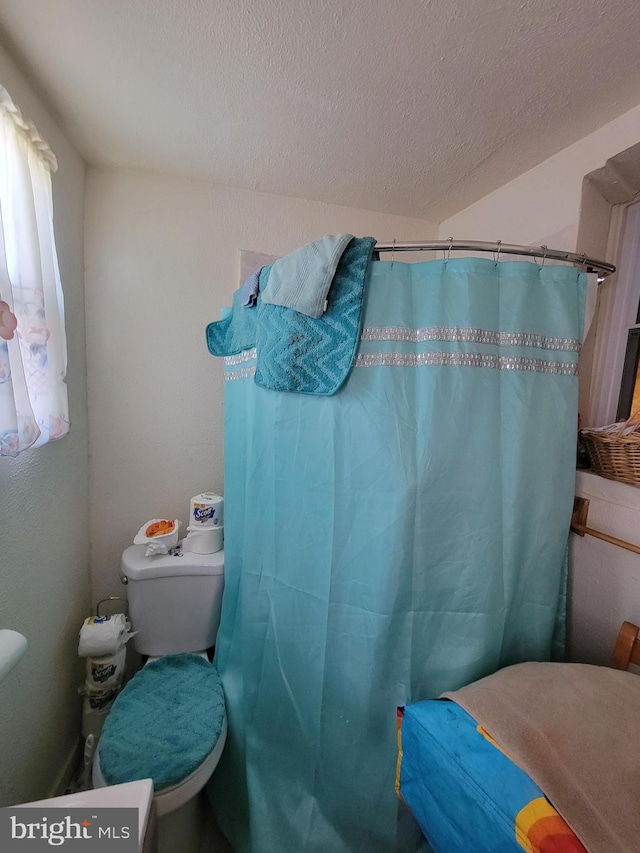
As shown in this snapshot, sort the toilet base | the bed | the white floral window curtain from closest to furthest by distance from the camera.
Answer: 1. the bed
2. the white floral window curtain
3. the toilet base

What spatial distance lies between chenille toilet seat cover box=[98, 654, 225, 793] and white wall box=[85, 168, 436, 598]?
1.54 ft

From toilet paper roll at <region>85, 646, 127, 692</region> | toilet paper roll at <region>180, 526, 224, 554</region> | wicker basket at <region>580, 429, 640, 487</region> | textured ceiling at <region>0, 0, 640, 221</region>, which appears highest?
Result: textured ceiling at <region>0, 0, 640, 221</region>

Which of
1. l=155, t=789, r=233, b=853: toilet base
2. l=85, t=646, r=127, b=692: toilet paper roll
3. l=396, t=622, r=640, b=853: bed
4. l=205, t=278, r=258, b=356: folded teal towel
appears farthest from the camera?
l=85, t=646, r=127, b=692: toilet paper roll

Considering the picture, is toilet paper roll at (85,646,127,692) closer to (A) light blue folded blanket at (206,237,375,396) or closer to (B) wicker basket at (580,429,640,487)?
(A) light blue folded blanket at (206,237,375,396)

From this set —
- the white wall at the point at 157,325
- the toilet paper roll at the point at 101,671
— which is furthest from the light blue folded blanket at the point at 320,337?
the toilet paper roll at the point at 101,671

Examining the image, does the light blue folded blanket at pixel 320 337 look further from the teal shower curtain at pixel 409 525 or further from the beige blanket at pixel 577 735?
the beige blanket at pixel 577 735

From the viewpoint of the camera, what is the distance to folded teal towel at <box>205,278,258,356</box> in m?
1.04

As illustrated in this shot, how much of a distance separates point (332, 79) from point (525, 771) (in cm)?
154

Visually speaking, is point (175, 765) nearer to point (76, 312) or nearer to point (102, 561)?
point (102, 561)

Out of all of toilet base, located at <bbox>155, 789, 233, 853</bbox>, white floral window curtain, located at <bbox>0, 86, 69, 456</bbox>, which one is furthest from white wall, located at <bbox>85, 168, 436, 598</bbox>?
toilet base, located at <bbox>155, 789, 233, 853</bbox>

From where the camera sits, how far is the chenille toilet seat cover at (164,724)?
0.84 meters

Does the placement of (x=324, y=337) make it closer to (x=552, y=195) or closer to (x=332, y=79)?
(x=332, y=79)

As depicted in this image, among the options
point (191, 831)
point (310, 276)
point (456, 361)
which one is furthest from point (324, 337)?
point (191, 831)

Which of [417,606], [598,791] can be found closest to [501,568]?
[417,606]
